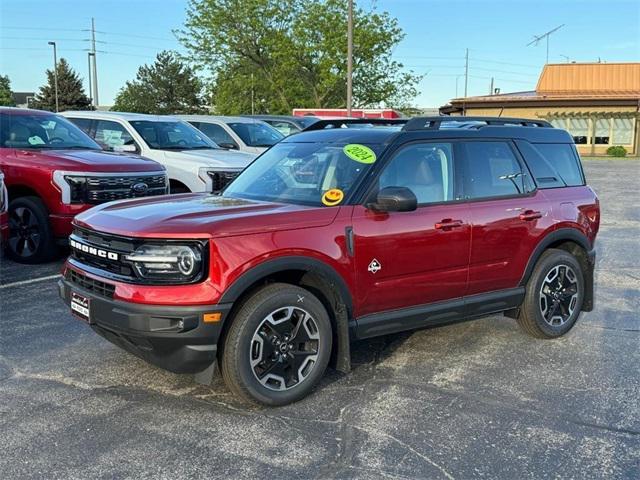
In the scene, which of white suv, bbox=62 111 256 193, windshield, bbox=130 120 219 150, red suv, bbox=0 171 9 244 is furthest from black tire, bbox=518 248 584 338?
windshield, bbox=130 120 219 150

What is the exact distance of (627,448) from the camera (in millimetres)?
3570

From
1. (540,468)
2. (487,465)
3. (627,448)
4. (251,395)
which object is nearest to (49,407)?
(251,395)

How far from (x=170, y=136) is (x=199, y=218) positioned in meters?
7.24

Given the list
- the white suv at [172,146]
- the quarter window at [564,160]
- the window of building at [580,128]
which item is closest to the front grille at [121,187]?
the white suv at [172,146]

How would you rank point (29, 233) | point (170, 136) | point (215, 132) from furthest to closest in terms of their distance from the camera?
point (215, 132) < point (170, 136) < point (29, 233)

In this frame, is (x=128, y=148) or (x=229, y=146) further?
(x=229, y=146)

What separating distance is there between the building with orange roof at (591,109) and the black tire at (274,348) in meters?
39.8

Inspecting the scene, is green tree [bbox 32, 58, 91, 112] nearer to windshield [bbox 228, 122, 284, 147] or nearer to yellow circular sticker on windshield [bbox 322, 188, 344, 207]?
windshield [bbox 228, 122, 284, 147]

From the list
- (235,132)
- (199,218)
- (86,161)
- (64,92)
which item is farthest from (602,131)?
(64,92)

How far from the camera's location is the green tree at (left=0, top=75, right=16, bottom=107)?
251ft

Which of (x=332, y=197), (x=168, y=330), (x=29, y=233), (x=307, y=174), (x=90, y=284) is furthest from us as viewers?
(x=29, y=233)

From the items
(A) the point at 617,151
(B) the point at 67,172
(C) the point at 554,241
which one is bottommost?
(C) the point at 554,241

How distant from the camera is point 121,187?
315 inches

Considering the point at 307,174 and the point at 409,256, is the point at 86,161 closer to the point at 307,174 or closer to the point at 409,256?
the point at 307,174
